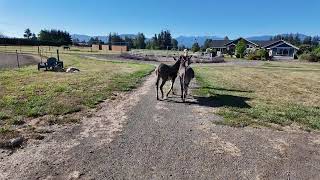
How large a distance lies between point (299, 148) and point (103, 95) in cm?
831

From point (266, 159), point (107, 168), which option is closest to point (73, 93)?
point (107, 168)

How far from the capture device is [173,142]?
8461mm

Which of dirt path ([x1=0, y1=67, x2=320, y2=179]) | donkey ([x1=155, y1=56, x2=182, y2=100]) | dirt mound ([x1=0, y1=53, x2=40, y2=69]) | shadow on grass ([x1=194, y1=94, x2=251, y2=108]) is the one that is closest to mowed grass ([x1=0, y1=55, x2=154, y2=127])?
dirt path ([x1=0, y1=67, x2=320, y2=179])

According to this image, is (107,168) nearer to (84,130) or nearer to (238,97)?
(84,130)

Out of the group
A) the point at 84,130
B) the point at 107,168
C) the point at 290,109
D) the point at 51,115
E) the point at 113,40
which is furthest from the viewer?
the point at 113,40

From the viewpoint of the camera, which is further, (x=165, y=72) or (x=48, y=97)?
(x=165, y=72)

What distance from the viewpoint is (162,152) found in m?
7.73

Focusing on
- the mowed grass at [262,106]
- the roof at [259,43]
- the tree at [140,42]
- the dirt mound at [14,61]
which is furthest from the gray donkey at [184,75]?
the tree at [140,42]

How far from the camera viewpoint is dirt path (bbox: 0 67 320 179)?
6.66 metres

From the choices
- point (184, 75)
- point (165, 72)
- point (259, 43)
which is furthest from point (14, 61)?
point (259, 43)

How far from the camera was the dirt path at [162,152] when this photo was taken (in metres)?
6.66

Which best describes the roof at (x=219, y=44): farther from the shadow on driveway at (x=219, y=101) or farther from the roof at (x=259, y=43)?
the shadow on driveway at (x=219, y=101)

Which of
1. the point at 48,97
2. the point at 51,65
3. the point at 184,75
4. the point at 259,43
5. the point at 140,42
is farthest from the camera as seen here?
the point at 140,42

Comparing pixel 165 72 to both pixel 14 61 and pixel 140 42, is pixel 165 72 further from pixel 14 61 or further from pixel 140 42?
A: pixel 140 42
